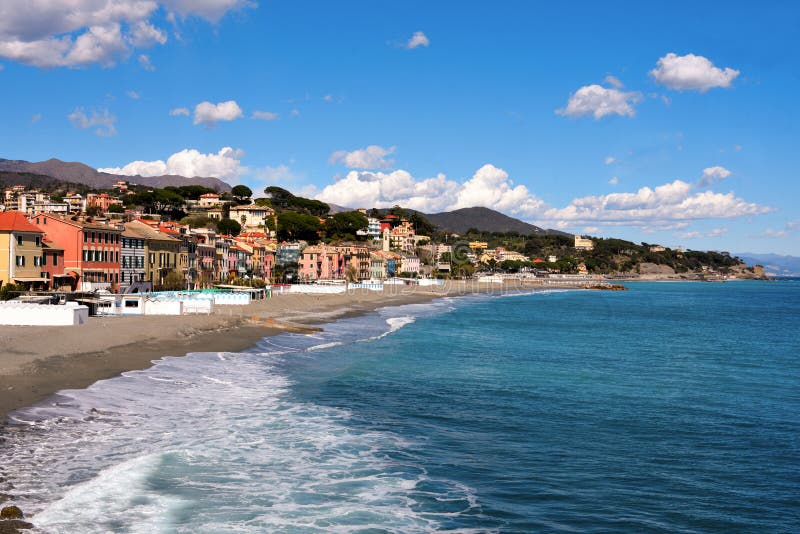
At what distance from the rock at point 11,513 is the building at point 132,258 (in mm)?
65536

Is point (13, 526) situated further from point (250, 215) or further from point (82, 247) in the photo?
point (250, 215)

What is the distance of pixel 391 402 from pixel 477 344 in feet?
79.8

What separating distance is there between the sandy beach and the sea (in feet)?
5.15

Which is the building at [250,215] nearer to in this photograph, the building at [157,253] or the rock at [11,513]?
the building at [157,253]

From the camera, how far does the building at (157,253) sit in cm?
8062

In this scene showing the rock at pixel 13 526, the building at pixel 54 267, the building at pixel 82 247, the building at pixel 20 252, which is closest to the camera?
the rock at pixel 13 526

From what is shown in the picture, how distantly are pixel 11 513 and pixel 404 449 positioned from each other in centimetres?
1019

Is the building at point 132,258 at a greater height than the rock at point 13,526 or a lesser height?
greater

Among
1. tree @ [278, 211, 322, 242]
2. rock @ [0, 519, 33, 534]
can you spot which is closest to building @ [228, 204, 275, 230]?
tree @ [278, 211, 322, 242]

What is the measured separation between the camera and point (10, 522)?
12.7 metres

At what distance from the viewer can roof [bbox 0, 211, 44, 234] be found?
59.4m

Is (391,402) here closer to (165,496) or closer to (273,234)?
(165,496)

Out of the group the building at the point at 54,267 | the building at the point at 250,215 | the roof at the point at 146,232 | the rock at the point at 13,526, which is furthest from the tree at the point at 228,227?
the rock at the point at 13,526

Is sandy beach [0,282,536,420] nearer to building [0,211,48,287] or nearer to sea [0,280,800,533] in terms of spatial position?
sea [0,280,800,533]
